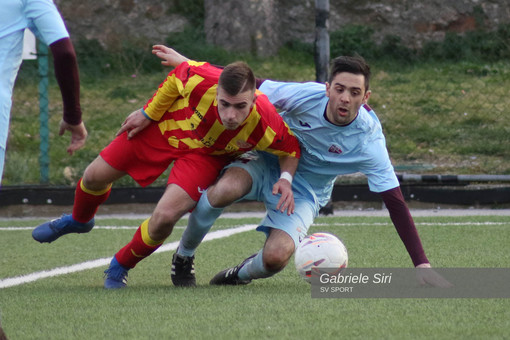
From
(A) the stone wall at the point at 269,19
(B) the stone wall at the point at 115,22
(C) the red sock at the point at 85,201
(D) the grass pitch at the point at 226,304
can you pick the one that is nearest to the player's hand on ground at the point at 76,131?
(D) the grass pitch at the point at 226,304

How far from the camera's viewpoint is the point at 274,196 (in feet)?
14.6

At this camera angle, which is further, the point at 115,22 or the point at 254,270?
the point at 115,22

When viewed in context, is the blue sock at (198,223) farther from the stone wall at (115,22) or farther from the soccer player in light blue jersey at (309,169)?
the stone wall at (115,22)

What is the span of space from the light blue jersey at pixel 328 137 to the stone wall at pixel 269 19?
6.23 m

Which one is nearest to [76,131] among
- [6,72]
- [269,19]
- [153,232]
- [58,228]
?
[6,72]

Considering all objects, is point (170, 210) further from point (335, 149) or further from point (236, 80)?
point (335, 149)

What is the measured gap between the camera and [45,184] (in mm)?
7910

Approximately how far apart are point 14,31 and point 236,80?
4.09 feet

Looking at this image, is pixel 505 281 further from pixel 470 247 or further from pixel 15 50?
pixel 15 50

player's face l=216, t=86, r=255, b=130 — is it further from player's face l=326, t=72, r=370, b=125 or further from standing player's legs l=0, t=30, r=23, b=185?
standing player's legs l=0, t=30, r=23, b=185

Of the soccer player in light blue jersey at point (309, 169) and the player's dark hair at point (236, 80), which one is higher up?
the player's dark hair at point (236, 80)

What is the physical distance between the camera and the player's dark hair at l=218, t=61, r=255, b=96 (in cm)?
399

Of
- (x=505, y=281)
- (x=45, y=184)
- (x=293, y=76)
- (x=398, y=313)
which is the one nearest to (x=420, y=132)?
(x=293, y=76)

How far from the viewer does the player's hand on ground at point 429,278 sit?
4.00 m
